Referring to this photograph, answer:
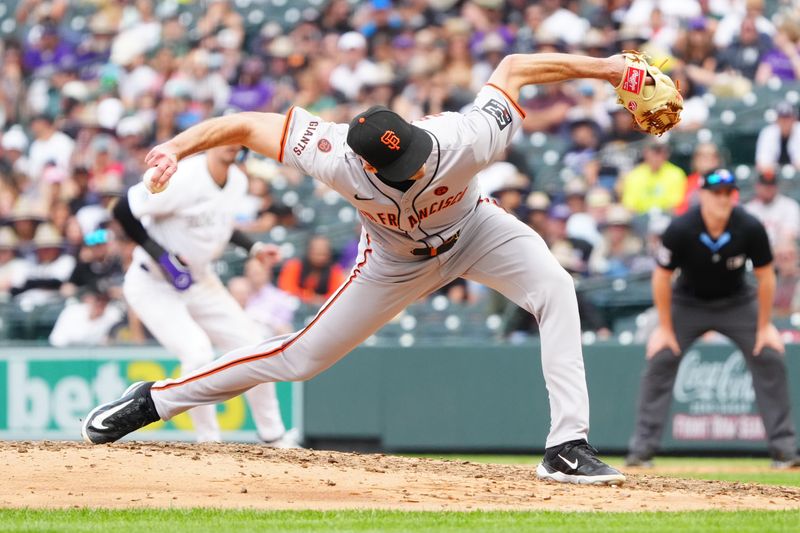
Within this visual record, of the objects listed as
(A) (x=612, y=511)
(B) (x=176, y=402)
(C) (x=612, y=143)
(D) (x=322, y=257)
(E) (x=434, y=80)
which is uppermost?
(E) (x=434, y=80)

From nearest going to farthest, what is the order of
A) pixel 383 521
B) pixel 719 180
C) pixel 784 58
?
1. pixel 383 521
2. pixel 719 180
3. pixel 784 58

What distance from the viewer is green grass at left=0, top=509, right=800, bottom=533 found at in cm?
561

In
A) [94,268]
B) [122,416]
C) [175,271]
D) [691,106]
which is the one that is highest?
[691,106]

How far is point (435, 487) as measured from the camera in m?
6.95

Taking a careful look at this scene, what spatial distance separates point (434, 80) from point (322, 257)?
3580mm

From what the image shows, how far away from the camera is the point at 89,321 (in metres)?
13.5

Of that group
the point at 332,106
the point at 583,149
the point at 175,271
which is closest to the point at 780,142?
the point at 583,149

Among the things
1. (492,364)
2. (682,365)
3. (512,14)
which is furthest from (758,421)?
(512,14)

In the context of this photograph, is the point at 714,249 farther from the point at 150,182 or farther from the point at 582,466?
the point at 150,182

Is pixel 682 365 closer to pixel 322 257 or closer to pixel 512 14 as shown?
pixel 322 257

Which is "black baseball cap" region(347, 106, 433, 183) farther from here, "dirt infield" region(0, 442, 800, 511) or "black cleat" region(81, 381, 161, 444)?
"black cleat" region(81, 381, 161, 444)

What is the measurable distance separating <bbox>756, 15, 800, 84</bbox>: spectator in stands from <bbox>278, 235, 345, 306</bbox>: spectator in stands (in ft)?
16.4

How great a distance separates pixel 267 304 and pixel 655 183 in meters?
4.01

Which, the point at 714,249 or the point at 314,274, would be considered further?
the point at 314,274
